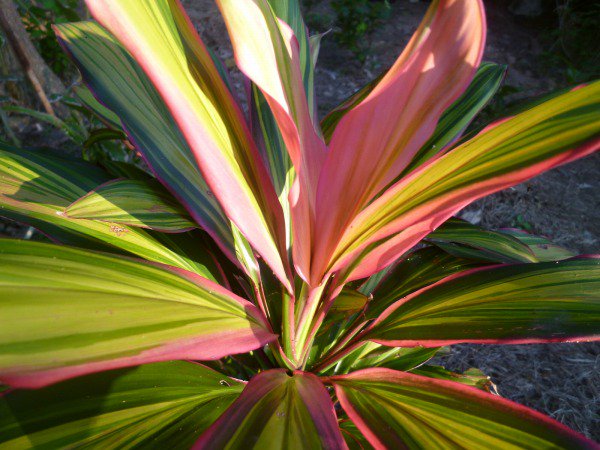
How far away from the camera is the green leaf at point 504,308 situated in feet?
1.92

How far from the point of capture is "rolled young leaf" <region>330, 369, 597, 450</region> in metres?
0.48

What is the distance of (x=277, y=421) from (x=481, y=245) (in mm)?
438

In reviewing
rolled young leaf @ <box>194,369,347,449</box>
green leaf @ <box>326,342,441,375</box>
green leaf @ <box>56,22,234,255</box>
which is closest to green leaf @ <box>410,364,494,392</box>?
green leaf @ <box>326,342,441,375</box>

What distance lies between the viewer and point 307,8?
119 inches

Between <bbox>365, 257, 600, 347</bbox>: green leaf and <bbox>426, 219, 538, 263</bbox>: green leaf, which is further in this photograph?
<bbox>426, 219, 538, 263</bbox>: green leaf

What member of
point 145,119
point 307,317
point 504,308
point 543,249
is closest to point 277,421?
point 307,317

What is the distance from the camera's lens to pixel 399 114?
54 cm

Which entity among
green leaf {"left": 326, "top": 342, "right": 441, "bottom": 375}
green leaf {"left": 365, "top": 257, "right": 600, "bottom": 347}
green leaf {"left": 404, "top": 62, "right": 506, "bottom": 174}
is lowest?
green leaf {"left": 326, "top": 342, "right": 441, "bottom": 375}

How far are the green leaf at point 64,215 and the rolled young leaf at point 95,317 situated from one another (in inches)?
6.8

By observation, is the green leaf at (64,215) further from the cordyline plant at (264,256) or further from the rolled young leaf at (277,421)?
the rolled young leaf at (277,421)

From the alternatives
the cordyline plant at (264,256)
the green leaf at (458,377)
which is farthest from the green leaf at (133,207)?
the green leaf at (458,377)

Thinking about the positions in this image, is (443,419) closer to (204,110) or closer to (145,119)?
(204,110)

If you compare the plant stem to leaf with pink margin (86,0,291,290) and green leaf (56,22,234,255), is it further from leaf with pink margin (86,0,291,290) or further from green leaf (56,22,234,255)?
green leaf (56,22,234,255)

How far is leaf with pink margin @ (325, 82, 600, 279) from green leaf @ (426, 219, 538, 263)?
23cm
